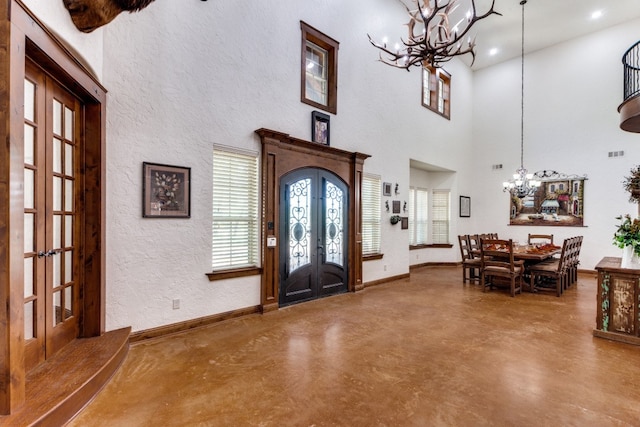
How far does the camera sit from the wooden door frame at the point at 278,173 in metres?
4.47

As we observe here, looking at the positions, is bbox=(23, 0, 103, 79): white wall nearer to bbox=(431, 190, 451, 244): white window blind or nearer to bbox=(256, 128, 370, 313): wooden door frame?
bbox=(256, 128, 370, 313): wooden door frame

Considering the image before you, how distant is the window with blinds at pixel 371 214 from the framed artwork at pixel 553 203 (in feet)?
15.7

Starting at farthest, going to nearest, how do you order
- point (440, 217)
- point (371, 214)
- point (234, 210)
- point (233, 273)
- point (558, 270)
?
point (440, 217), point (371, 214), point (558, 270), point (234, 210), point (233, 273)

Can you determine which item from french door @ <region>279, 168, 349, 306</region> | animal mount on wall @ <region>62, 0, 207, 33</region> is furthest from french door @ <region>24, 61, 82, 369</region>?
french door @ <region>279, 168, 349, 306</region>

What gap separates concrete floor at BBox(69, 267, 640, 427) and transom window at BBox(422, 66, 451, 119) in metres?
5.57

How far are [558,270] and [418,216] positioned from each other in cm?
385

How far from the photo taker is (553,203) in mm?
8047

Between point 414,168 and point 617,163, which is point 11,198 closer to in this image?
point 414,168

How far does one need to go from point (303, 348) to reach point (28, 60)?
336cm

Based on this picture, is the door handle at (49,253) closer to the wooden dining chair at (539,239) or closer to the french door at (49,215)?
the french door at (49,215)

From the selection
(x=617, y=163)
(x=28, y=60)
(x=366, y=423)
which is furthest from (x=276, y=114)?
(x=617, y=163)

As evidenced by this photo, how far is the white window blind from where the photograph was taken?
9000 mm

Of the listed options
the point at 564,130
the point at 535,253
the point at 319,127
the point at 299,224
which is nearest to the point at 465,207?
the point at 564,130

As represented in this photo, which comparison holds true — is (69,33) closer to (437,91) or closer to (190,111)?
(190,111)
